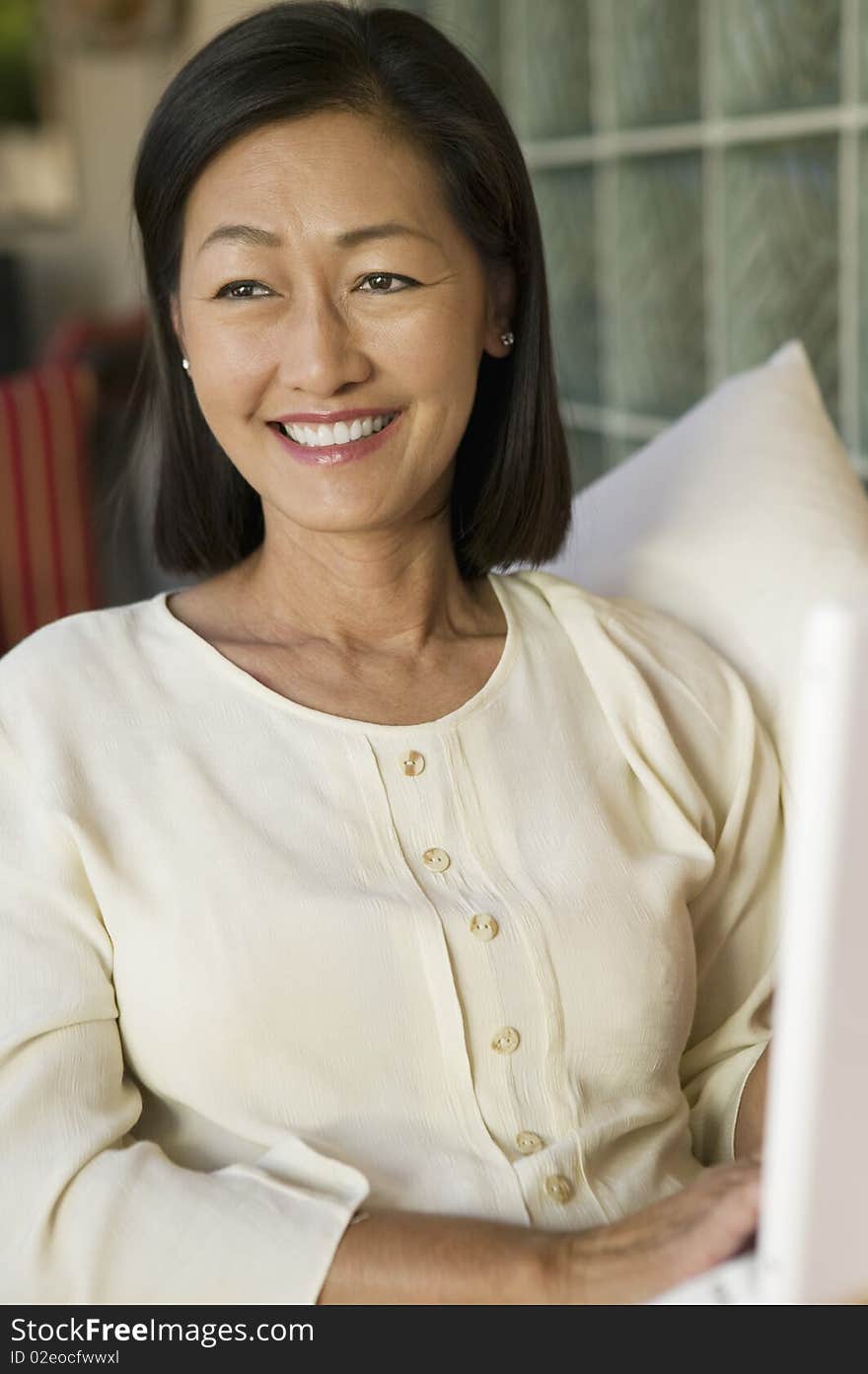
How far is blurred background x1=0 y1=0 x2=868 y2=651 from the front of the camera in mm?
1929

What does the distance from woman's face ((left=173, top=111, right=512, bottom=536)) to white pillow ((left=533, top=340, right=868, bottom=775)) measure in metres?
0.32

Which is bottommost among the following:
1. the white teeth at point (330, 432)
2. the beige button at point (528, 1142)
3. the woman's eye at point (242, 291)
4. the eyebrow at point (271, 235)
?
the beige button at point (528, 1142)

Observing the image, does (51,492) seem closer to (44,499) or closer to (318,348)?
(44,499)

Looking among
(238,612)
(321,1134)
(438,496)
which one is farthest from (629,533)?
(321,1134)

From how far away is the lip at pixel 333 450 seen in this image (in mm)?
1285

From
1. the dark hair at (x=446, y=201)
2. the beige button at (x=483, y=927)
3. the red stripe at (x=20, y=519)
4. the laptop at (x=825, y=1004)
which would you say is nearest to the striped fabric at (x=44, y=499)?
the red stripe at (x=20, y=519)

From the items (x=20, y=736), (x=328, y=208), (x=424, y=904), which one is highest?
(x=328, y=208)

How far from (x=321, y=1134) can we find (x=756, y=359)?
1.36 metres

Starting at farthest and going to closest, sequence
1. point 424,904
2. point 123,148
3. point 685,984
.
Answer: point 123,148, point 685,984, point 424,904

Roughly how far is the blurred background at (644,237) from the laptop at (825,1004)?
953 millimetres

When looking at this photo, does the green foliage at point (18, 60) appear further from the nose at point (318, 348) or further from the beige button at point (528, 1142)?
the beige button at point (528, 1142)

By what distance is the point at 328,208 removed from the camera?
1.24 m

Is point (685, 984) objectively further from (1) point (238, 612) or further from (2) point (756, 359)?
(2) point (756, 359)

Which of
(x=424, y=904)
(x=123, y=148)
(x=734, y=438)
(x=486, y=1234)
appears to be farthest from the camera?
(x=123, y=148)
